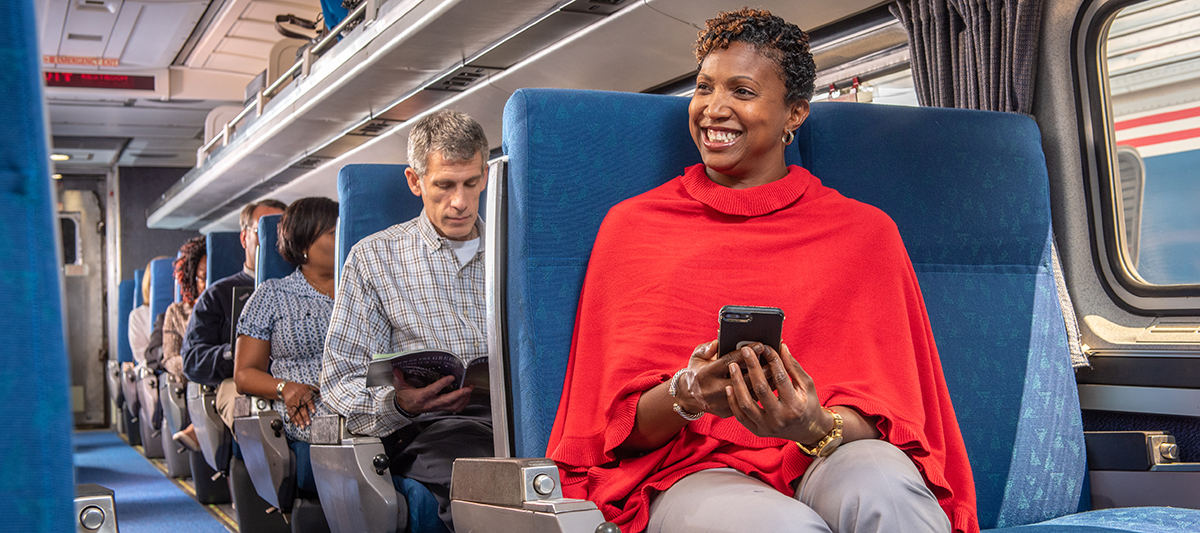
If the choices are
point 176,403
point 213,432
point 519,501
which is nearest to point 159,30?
point 176,403

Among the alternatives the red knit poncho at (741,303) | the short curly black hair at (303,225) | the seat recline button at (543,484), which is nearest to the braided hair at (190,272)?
the short curly black hair at (303,225)

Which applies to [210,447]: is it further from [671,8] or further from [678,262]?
[678,262]

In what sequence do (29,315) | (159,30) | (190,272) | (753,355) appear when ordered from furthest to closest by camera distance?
1. (159,30)
2. (190,272)
3. (753,355)
4. (29,315)

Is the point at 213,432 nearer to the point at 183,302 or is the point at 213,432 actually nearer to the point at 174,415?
the point at 174,415

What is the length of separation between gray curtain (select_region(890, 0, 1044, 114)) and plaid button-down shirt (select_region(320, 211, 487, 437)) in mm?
1748

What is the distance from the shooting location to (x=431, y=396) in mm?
2469

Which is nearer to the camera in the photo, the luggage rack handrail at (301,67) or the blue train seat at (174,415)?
Answer: the blue train seat at (174,415)

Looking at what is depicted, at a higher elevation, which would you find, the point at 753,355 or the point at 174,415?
the point at 753,355

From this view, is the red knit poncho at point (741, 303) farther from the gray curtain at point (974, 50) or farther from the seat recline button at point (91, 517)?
the gray curtain at point (974, 50)

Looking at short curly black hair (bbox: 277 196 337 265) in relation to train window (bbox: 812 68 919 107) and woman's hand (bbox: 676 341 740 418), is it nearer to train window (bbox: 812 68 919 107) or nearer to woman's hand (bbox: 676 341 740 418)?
train window (bbox: 812 68 919 107)

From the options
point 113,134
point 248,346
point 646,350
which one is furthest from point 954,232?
point 113,134

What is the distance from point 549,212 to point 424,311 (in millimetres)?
1016

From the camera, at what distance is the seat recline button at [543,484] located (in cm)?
144

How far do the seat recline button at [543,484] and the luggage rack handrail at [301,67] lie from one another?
5.04 meters
